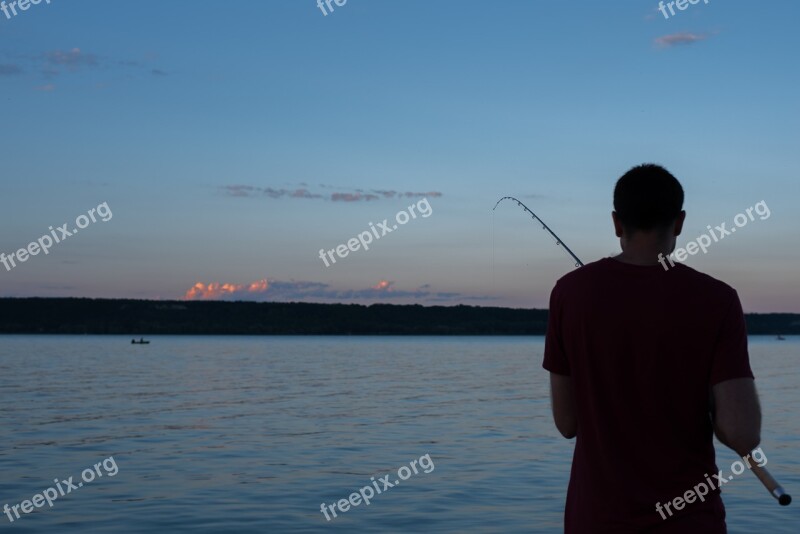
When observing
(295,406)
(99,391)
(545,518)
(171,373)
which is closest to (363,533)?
(545,518)

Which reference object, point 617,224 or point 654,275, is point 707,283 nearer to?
point 654,275

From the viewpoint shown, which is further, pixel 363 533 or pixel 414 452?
pixel 414 452

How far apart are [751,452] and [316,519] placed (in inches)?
426

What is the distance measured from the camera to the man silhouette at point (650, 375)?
290cm

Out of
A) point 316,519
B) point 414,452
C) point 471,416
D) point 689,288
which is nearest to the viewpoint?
point 689,288

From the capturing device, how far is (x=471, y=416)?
28.2 meters

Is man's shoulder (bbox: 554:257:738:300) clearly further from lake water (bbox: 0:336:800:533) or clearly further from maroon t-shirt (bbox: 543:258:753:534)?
Answer: lake water (bbox: 0:336:800:533)

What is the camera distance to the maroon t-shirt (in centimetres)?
289

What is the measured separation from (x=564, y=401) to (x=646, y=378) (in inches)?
12.0

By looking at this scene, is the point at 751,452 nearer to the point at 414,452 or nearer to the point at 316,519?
the point at 316,519
